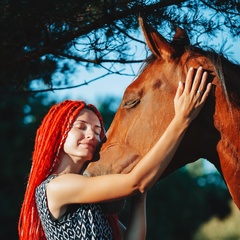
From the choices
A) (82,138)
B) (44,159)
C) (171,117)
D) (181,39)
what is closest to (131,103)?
(171,117)

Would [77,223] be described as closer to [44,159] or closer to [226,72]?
[44,159]

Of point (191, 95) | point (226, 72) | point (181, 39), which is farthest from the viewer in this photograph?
point (181, 39)

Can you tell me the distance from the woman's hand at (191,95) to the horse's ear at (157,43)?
0.52ft

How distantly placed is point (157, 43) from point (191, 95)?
1.01ft

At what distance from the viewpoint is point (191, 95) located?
243 centimetres

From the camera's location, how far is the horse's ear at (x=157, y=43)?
2.50 metres

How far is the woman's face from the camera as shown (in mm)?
2660

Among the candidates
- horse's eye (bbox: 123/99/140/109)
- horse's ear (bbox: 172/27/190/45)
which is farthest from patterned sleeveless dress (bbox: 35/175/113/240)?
horse's ear (bbox: 172/27/190/45)

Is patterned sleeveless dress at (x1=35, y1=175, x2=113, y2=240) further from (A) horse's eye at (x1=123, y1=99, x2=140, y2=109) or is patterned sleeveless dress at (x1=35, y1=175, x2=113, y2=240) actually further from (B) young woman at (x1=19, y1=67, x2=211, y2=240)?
(A) horse's eye at (x1=123, y1=99, x2=140, y2=109)

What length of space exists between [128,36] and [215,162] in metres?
1.56

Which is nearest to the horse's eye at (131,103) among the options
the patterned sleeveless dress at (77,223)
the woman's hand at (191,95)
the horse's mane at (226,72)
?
the woman's hand at (191,95)

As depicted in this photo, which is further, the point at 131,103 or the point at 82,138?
the point at 82,138

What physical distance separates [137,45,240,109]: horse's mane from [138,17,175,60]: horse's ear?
74 mm

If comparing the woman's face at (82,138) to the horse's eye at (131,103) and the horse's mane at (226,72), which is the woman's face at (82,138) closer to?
the horse's eye at (131,103)
